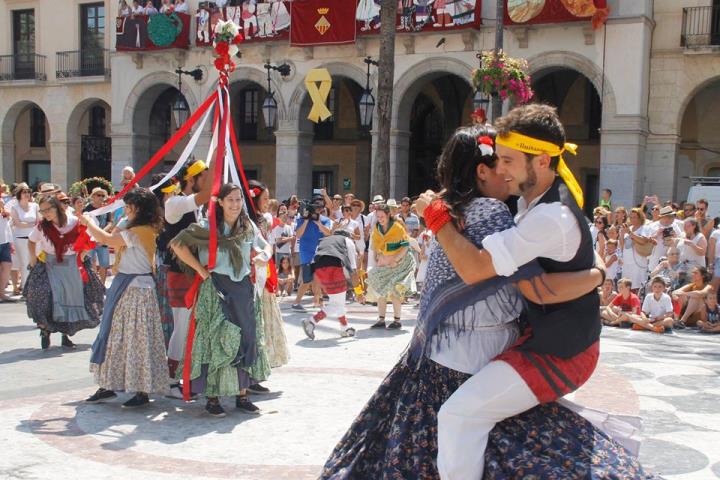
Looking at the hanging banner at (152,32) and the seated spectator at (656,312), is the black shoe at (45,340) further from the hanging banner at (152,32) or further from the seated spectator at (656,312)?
the hanging banner at (152,32)

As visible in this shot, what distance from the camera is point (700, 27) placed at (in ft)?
64.0

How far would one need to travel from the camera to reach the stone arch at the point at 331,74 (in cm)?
2247

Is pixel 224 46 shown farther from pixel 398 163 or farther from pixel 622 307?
pixel 398 163

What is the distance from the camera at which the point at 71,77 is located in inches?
1098

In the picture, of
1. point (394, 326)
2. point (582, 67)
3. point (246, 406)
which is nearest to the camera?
point (246, 406)

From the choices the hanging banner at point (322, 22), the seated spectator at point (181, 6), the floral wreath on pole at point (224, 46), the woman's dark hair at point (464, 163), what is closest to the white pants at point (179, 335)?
the floral wreath on pole at point (224, 46)

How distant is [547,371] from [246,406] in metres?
3.63

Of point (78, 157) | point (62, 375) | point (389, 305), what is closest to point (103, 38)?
point (78, 157)

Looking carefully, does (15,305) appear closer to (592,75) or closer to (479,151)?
(479,151)

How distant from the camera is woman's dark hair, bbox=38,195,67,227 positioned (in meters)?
8.72

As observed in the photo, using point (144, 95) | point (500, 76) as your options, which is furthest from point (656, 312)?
point (144, 95)

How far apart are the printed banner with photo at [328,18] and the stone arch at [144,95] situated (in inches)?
70.7

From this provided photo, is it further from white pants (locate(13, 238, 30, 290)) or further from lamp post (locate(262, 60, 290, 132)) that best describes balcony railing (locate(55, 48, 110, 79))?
white pants (locate(13, 238, 30, 290))

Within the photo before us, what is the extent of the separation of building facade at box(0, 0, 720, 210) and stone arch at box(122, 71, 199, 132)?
0.04 metres
